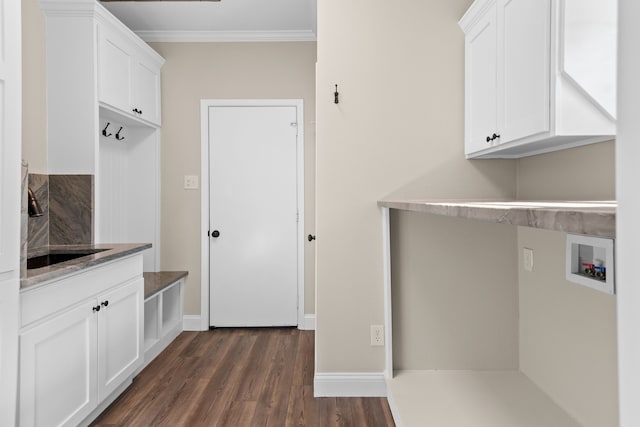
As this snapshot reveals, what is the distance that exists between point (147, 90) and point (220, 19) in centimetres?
83

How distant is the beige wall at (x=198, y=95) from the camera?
145 inches

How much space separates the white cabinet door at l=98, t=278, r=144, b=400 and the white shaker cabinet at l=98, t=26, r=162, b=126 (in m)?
1.37

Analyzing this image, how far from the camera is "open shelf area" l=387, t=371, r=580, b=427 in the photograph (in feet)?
5.78

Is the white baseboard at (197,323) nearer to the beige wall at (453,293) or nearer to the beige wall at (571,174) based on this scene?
the beige wall at (453,293)

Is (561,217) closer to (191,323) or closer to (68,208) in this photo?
(68,208)

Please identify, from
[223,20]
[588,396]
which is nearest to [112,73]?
[223,20]

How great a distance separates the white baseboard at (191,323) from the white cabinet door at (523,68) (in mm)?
2922

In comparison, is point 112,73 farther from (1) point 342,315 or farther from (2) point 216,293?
(1) point 342,315

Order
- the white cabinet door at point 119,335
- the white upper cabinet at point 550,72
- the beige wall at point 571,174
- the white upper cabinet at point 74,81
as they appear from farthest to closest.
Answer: the white upper cabinet at point 74,81 → the white cabinet door at point 119,335 → the beige wall at point 571,174 → the white upper cabinet at point 550,72

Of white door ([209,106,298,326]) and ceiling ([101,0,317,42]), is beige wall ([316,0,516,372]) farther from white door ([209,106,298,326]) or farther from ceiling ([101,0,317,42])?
white door ([209,106,298,326])

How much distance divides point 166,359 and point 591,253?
2.75 meters

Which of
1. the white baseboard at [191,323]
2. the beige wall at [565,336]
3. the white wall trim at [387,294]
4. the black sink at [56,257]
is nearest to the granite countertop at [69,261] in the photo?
the black sink at [56,257]

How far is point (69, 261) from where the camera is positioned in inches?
76.6

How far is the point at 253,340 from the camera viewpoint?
11.1 ft
